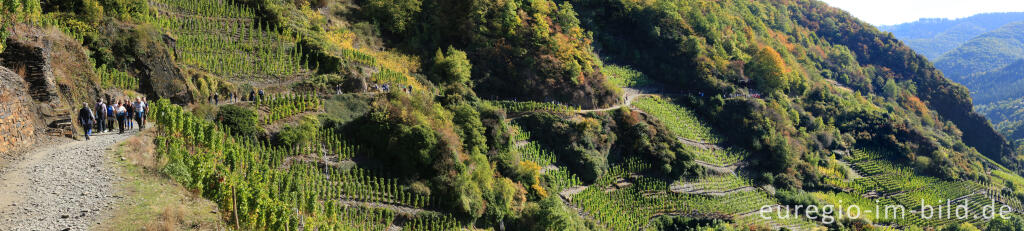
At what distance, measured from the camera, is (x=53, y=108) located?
1666 centimetres

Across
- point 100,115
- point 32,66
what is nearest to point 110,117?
point 100,115

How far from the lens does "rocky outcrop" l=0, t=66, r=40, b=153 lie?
14039 mm

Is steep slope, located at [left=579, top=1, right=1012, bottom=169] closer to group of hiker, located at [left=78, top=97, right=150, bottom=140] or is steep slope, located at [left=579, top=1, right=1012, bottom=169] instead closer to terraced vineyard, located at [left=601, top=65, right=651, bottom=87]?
terraced vineyard, located at [left=601, top=65, right=651, bottom=87]

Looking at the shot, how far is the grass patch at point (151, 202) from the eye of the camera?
467 inches

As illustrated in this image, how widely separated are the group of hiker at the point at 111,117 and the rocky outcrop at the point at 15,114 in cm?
114

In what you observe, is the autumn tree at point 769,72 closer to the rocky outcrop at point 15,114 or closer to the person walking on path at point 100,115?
the person walking on path at point 100,115

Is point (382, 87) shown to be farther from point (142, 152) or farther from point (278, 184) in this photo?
point (142, 152)

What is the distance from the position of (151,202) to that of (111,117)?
7168 millimetres

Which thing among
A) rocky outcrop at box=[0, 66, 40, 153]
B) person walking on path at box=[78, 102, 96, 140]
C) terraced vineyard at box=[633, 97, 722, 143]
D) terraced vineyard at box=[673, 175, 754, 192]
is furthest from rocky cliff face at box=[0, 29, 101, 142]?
terraced vineyard at box=[633, 97, 722, 143]

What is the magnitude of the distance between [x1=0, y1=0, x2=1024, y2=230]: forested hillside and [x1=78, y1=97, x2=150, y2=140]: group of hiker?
0.89 meters

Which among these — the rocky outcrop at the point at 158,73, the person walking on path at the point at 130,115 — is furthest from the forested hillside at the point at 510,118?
the person walking on path at the point at 130,115

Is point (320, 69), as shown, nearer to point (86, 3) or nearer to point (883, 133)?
point (86, 3)

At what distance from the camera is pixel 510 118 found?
40000 millimetres

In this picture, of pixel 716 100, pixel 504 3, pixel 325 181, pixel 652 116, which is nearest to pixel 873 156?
pixel 716 100
